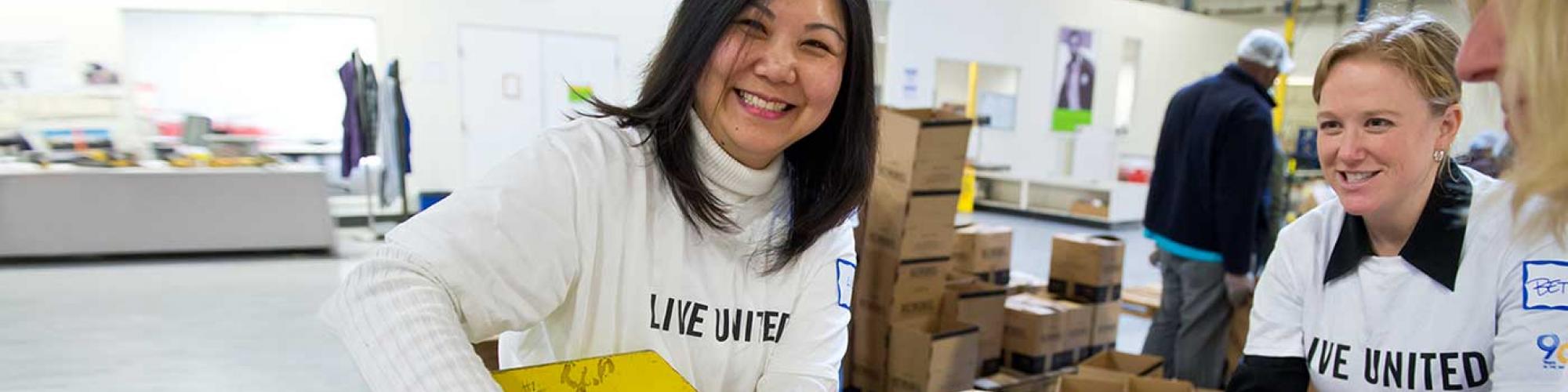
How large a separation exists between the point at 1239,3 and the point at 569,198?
14.6m

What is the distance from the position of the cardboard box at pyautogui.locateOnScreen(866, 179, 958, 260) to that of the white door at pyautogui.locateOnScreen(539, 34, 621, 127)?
16.5 feet

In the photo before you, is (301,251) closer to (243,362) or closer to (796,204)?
(243,362)

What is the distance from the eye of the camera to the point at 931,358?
294 cm

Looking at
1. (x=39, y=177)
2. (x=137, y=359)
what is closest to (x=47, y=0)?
(x=39, y=177)

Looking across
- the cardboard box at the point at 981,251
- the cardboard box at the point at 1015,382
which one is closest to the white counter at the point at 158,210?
the cardboard box at the point at 981,251

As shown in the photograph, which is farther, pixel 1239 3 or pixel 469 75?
pixel 1239 3

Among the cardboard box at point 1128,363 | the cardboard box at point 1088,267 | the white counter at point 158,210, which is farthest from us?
the white counter at point 158,210

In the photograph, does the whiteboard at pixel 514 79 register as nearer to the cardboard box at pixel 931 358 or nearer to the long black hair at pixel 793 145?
the cardboard box at pixel 931 358

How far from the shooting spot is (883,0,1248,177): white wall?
31.0 feet

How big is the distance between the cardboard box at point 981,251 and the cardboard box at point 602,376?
2.75 metres

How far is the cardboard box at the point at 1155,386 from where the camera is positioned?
206 centimetres

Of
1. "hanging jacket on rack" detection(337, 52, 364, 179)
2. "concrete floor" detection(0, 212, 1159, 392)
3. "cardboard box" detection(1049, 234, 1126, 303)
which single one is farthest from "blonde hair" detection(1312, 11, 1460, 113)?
"hanging jacket on rack" detection(337, 52, 364, 179)

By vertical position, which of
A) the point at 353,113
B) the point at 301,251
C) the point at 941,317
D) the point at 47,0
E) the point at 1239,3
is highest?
the point at 1239,3

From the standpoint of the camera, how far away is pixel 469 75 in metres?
7.50
